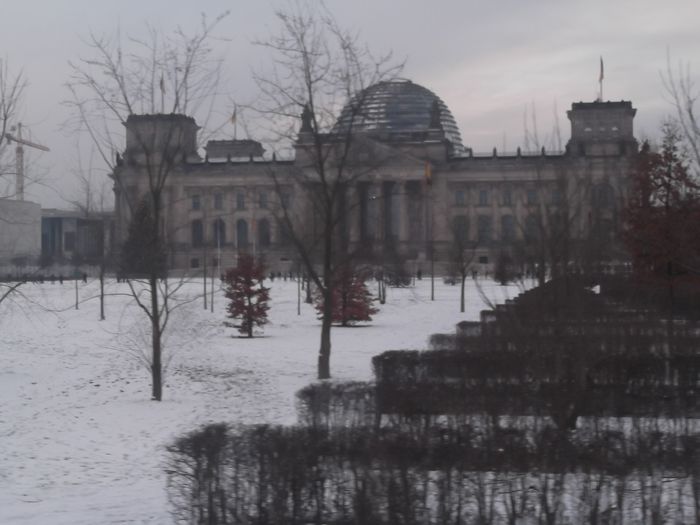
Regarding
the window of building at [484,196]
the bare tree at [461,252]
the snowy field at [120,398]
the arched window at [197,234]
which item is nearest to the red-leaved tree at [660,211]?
the snowy field at [120,398]

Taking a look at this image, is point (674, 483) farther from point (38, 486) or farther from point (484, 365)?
point (484, 365)

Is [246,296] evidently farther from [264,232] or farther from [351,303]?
[264,232]

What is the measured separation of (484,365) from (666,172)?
30.0ft

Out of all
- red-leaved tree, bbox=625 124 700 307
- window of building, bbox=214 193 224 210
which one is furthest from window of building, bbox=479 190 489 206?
red-leaved tree, bbox=625 124 700 307

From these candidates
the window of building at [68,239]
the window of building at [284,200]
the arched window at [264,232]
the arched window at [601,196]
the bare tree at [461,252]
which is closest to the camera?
the window of building at [284,200]

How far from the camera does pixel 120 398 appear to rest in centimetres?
1549

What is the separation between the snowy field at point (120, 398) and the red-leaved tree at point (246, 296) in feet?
2.47

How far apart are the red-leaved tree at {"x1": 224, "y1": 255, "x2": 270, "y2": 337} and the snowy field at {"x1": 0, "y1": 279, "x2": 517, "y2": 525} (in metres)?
0.75

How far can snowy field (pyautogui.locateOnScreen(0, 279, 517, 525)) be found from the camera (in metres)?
9.15

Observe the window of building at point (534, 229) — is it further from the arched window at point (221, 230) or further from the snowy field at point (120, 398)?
the arched window at point (221, 230)

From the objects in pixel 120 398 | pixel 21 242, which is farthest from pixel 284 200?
pixel 21 242

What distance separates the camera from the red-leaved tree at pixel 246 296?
2973cm

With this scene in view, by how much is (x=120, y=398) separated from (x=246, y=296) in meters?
15.1

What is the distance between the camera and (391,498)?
6.93 meters
